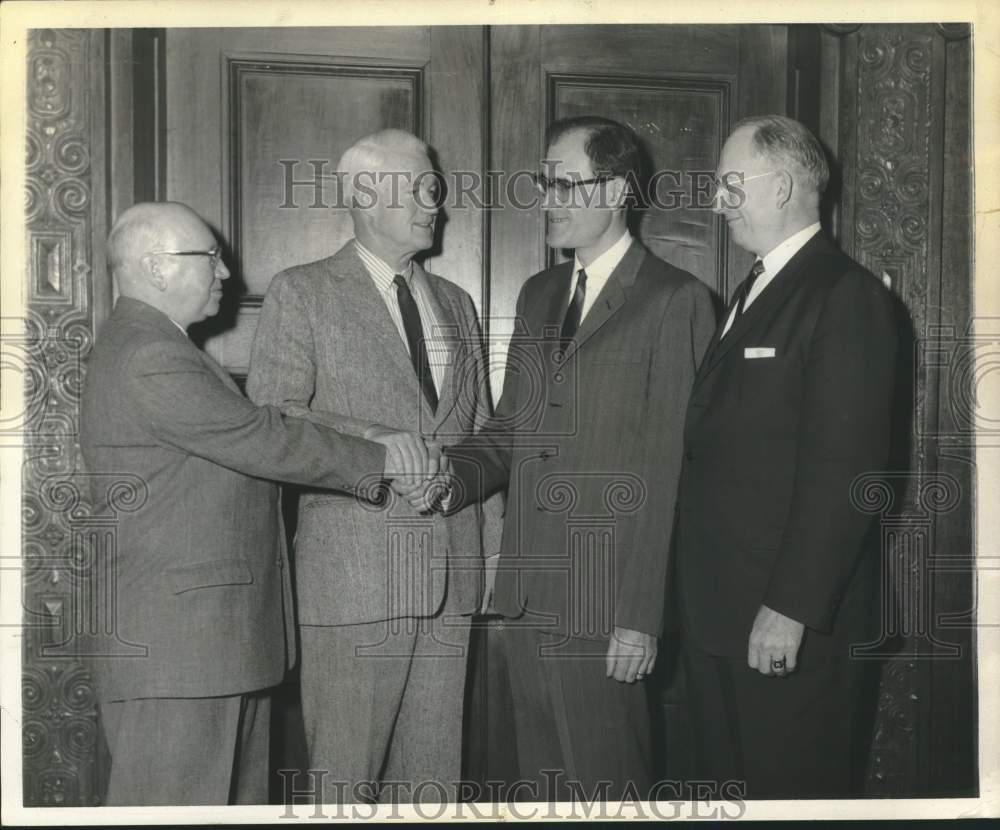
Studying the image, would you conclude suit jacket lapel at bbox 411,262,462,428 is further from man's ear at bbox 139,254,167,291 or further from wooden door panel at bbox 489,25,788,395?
man's ear at bbox 139,254,167,291

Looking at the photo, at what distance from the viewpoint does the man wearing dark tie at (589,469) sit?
248 centimetres

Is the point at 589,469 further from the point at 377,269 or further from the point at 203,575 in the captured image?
the point at 203,575

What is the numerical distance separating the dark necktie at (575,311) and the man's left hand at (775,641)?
2.75 feet

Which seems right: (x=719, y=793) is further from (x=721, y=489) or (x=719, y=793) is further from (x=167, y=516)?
(x=167, y=516)

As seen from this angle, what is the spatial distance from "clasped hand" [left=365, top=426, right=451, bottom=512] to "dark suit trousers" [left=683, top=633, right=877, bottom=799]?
2.46 feet

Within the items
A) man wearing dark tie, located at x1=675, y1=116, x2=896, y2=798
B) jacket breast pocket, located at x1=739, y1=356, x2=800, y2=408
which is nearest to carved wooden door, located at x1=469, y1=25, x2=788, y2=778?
man wearing dark tie, located at x1=675, y1=116, x2=896, y2=798

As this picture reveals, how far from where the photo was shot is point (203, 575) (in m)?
2.40

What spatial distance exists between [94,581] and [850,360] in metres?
1.95

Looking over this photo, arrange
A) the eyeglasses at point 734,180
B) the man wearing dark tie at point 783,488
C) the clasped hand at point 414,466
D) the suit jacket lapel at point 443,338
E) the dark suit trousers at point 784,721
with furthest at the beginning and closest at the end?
the suit jacket lapel at point 443,338 < the clasped hand at point 414,466 < the eyeglasses at point 734,180 < the dark suit trousers at point 784,721 < the man wearing dark tie at point 783,488

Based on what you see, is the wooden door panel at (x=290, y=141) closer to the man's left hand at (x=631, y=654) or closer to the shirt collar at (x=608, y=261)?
the shirt collar at (x=608, y=261)

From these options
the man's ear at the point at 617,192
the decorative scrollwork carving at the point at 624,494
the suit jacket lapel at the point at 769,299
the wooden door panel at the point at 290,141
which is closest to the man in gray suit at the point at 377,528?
the wooden door panel at the point at 290,141

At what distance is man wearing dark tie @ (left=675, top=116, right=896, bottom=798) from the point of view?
86.8 inches

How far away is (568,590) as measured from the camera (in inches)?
103

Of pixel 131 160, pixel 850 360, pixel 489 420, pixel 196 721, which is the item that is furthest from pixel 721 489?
pixel 131 160
